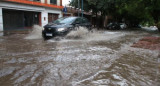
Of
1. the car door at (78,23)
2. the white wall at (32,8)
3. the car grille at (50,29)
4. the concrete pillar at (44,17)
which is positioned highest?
the white wall at (32,8)

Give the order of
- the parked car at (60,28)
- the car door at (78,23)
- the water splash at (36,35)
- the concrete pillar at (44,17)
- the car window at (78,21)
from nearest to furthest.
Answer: the parked car at (60,28) → the car door at (78,23) → the car window at (78,21) → the water splash at (36,35) → the concrete pillar at (44,17)

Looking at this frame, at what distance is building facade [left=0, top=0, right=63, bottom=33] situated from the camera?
55.1ft

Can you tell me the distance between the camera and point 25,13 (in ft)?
63.9

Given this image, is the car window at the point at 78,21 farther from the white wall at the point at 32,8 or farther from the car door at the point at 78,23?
the white wall at the point at 32,8

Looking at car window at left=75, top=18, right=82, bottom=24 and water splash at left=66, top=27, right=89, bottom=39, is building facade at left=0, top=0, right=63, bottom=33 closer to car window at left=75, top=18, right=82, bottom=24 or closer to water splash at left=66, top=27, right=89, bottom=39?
car window at left=75, top=18, right=82, bottom=24

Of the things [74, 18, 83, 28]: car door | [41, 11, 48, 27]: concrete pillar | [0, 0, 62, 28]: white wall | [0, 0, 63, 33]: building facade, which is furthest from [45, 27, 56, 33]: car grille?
[41, 11, 48, 27]: concrete pillar

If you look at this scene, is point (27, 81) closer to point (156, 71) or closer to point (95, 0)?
point (156, 71)

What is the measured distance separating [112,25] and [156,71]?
72.3 ft

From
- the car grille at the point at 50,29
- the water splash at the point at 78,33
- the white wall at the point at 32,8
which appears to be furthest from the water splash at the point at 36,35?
the white wall at the point at 32,8

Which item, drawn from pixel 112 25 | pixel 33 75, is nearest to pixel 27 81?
pixel 33 75

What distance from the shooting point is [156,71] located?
403 centimetres

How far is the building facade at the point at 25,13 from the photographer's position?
16797 millimetres

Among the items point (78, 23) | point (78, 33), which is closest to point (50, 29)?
point (78, 33)

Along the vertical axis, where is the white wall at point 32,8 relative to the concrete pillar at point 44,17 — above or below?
above
